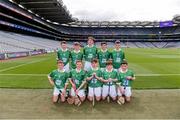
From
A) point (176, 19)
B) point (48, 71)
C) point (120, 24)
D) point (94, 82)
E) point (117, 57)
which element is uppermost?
point (176, 19)

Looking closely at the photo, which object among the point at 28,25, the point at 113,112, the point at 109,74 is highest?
the point at 28,25

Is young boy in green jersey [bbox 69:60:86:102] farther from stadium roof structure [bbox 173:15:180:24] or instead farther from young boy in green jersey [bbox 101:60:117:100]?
stadium roof structure [bbox 173:15:180:24]

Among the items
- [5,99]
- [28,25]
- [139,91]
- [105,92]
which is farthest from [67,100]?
[28,25]

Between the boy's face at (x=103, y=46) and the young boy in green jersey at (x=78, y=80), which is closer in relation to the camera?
the young boy in green jersey at (x=78, y=80)

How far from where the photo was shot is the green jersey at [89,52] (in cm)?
1187

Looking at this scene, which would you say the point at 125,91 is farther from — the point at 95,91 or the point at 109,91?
the point at 95,91

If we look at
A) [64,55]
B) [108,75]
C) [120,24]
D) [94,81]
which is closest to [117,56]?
[108,75]

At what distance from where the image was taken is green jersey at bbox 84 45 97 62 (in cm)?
1187

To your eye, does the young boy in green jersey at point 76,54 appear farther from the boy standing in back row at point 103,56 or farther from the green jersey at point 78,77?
the green jersey at point 78,77

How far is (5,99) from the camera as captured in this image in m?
11.0

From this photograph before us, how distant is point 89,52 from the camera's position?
1195cm

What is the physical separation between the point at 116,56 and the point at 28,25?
68.9 m

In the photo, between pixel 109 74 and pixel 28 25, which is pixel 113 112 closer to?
pixel 109 74

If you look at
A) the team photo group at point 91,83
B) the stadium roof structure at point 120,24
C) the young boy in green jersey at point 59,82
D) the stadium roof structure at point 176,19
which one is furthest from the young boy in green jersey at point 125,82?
the stadium roof structure at point 120,24
